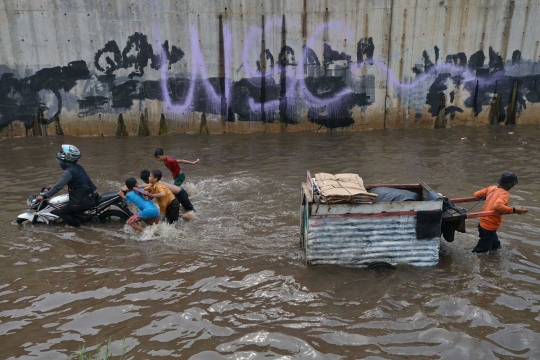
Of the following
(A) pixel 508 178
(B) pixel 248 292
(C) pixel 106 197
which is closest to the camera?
(B) pixel 248 292

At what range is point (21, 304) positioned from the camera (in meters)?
4.94

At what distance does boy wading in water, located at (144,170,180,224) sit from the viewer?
7.18m

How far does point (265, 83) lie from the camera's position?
13703 mm

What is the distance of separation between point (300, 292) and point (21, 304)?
3.16 metres

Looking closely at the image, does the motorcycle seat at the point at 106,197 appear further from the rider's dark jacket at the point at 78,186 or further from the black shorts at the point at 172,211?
the black shorts at the point at 172,211

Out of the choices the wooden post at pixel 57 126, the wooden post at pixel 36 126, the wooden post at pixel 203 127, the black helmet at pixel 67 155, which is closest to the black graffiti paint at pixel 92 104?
the wooden post at pixel 57 126

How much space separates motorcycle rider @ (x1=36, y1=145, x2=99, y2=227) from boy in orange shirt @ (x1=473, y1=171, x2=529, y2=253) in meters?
5.94

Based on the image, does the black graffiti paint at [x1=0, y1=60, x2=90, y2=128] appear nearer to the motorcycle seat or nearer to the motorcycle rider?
the motorcycle rider

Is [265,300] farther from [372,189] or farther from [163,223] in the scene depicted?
[163,223]

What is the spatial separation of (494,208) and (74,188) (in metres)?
6.20

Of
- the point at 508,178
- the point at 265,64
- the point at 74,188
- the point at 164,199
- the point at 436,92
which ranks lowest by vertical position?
the point at 164,199

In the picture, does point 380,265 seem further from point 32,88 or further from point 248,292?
point 32,88

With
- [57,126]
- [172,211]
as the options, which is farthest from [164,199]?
[57,126]

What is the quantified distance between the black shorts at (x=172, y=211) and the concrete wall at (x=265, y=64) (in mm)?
6761
